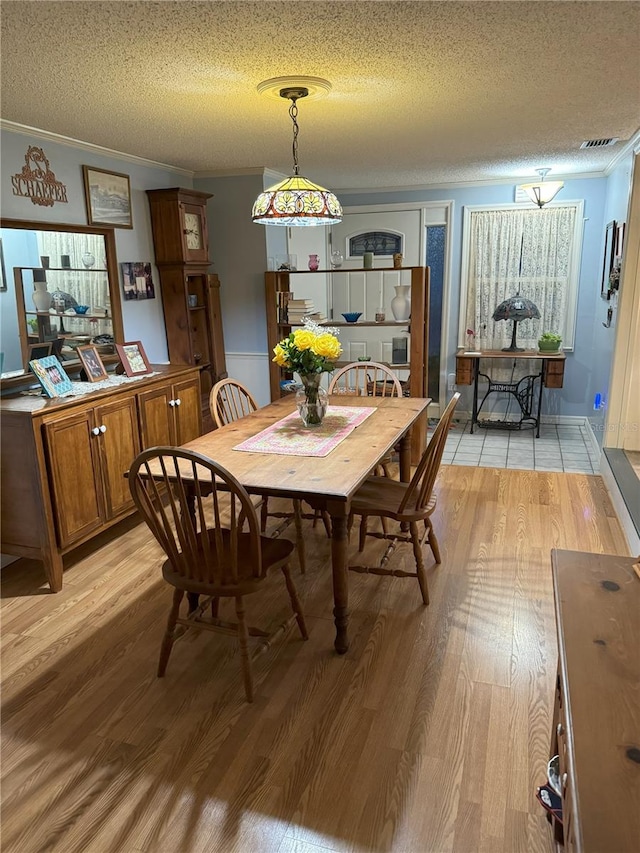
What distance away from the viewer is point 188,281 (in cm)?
454

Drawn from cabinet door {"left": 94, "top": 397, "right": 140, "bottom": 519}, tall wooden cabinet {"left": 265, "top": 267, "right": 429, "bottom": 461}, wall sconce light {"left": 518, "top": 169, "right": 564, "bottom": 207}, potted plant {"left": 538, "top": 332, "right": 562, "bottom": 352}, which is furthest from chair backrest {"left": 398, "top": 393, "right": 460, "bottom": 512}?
potted plant {"left": 538, "top": 332, "right": 562, "bottom": 352}

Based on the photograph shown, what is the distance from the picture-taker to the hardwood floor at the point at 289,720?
1.62 metres

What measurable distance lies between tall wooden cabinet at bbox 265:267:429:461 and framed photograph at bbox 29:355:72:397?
1636 mm

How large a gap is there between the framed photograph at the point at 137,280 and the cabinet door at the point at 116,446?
1.07m

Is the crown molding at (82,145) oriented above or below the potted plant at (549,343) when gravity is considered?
above

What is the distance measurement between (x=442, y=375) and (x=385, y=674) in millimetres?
4262

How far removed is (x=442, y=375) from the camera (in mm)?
6090

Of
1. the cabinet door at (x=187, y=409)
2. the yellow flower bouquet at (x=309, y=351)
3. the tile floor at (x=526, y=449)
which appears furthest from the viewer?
the tile floor at (x=526, y=449)

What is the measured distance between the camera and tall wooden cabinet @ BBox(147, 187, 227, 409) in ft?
13.9

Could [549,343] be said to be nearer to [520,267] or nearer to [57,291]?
[520,267]

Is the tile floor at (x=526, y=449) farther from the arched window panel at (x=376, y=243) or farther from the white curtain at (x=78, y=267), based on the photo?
the white curtain at (x=78, y=267)

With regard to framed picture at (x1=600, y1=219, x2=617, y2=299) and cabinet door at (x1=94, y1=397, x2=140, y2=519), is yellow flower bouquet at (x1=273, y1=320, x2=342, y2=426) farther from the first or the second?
framed picture at (x1=600, y1=219, x2=617, y2=299)

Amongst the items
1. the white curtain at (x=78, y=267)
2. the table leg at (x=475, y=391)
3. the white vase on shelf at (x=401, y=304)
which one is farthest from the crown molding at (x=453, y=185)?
the white curtain at (x=78, y=267)

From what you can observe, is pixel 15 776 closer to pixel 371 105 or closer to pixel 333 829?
pixel 333 829
